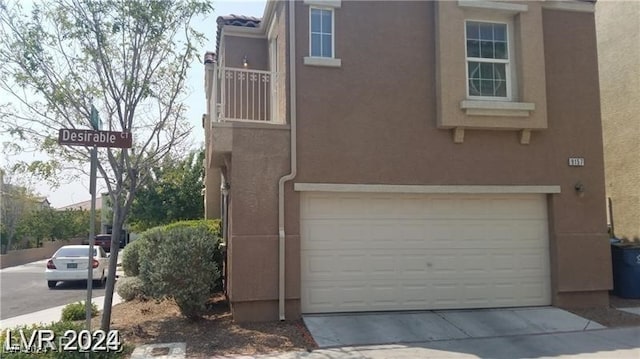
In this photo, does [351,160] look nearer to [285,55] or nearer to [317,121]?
[317,121]

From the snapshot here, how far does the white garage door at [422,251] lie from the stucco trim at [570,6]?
3.71 meters

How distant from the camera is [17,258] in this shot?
2948 centimetres

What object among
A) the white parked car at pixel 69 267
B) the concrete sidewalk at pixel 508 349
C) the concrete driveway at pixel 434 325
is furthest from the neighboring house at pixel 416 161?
the white parked car at pixel 69 267

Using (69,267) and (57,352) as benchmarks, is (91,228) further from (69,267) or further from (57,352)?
(69,267)

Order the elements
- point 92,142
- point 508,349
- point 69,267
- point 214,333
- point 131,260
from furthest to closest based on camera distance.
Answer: point 69,267
point 131,260
point 214,333
point 508,349
point 92,142

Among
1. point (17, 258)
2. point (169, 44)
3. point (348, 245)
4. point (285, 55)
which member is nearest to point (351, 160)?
point (348, 245)

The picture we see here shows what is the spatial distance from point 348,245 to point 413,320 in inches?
64.8

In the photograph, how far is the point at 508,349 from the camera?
23.7ft

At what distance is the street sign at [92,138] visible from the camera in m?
6.11

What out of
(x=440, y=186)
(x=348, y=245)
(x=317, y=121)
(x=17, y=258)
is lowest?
(x=17, y=258)

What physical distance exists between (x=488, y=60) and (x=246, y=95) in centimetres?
464

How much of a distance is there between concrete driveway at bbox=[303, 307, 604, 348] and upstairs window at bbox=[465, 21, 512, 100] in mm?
3984

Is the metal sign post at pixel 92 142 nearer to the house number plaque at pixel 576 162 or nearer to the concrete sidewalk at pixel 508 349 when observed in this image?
the concrete sidewalk at pixel 508 349

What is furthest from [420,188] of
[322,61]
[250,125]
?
[250,125]
